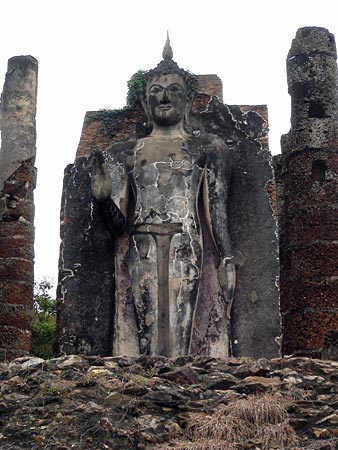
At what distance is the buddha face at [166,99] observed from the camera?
9.09 m

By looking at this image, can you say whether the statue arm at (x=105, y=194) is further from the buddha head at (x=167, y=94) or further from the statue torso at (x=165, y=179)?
the buddha head at (x=167, y=94)

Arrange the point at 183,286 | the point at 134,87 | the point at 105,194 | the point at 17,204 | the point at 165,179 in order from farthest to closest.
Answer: the point at 17,204, the point at 134,87, the point at 165,179, the point at 105,194, the point at 183,286

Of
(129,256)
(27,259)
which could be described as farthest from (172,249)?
(27,259)

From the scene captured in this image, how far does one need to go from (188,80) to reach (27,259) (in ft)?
18.0

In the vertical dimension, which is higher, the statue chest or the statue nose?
the statue nose

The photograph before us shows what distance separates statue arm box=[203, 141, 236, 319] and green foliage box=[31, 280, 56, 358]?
34.6 ft

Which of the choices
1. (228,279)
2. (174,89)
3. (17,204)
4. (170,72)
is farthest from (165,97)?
(17,204)

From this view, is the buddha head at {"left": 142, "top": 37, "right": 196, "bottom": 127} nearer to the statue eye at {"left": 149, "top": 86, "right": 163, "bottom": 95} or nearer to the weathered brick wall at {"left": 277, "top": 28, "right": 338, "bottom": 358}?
the statue eye at {"left": 149, "top": 86, "right": 163, "bottom": 95}

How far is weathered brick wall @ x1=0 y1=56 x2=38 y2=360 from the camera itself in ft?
44.7

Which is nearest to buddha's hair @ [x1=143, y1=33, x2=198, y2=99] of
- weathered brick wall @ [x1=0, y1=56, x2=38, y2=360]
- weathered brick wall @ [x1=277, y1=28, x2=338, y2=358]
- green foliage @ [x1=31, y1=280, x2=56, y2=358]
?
weathered brick wall @ [x1=277, y1=28, x2=338, y2=358]

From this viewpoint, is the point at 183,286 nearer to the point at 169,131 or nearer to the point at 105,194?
the point at 105,194

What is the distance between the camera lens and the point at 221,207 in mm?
8805

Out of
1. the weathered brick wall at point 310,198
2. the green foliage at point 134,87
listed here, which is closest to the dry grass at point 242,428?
the green foliage at point 134,87

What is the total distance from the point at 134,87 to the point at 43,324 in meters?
11.3
